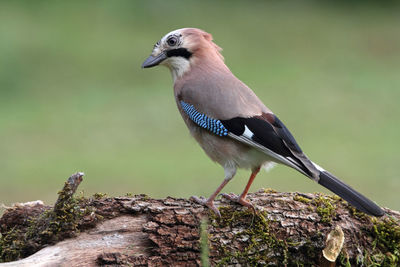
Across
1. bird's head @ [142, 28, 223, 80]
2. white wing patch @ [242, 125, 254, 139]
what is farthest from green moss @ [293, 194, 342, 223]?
bird's head @ [142, 28, 223, 80]

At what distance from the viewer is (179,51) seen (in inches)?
289

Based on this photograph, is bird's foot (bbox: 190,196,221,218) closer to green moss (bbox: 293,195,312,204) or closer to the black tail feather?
green moss (bbox: 293,195,312,204)

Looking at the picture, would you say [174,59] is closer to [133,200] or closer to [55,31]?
[133,200]

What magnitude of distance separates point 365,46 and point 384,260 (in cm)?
2151

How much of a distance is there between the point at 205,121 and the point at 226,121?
0.21 m

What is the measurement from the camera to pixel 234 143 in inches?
261

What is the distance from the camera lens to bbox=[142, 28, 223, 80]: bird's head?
24.1 feet

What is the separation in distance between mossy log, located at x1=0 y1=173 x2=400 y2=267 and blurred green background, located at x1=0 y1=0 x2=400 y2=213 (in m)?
7.46

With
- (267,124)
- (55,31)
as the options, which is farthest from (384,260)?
(55,31)

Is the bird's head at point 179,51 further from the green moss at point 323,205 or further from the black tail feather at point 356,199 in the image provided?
the black tail feather at point 356,199

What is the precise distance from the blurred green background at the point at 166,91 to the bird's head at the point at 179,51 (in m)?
6.43

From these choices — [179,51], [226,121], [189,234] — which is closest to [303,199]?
[226,121]

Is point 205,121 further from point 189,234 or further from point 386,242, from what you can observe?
point 386,242

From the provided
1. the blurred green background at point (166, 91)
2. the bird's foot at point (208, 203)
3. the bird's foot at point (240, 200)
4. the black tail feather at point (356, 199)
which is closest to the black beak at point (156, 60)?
the bird's foot at point (240, 200)
